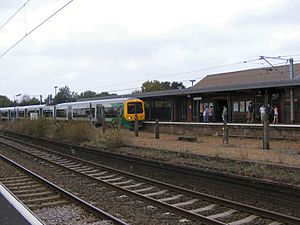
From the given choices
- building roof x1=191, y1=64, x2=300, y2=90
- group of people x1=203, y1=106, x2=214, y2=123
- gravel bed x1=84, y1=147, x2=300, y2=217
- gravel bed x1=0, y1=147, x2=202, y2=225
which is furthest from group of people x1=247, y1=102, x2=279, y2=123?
building roof x1=191, y1=64, x2=300, y2=90

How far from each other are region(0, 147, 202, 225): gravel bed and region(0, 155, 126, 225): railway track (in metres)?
0.43

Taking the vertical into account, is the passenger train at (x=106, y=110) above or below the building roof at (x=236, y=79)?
below

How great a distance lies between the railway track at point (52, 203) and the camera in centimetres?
774

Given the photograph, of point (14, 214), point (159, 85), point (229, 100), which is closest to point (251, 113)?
point (229, 100)

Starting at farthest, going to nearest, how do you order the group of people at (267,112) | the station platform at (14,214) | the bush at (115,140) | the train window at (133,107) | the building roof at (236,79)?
the train window at (133,107) → the building roof at (236,79) → the group of people at (267,112) → the bush at (115,140) → the station platform at (14,214)

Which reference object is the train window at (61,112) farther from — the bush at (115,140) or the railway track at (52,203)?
the railway track at (52,203)

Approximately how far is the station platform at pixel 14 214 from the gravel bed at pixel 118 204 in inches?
105

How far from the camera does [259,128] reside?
60.8ft

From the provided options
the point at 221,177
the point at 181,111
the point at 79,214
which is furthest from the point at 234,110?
the point at 79,214

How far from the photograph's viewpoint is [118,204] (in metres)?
9.28

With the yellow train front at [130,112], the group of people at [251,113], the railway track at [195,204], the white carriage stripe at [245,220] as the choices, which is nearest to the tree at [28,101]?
the yellow train front at [130,112]

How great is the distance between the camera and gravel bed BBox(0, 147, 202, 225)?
25.9 ft

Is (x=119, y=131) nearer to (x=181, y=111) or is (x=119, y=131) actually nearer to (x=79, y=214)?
(x=79, y=214)

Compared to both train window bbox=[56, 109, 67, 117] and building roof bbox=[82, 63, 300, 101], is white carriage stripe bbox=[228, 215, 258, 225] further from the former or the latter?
train window bbox=[56, 109, 67, 117]
